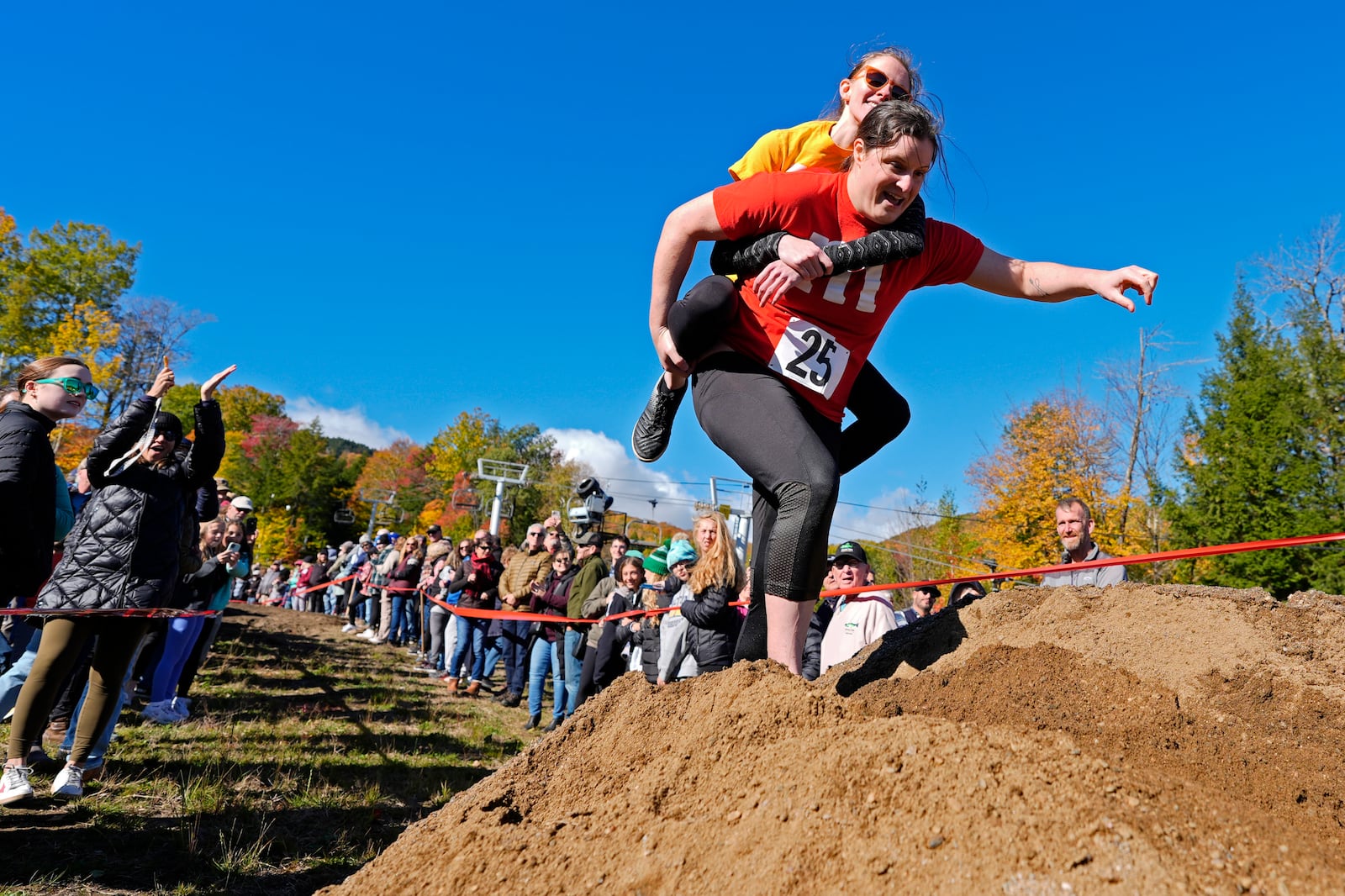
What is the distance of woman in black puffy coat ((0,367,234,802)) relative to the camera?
405cm

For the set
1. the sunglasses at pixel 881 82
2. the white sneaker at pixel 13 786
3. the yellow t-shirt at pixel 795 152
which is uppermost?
the sunglasses at pixel 881 82

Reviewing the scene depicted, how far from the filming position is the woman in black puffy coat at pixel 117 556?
13.3ft

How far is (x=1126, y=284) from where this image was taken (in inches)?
105

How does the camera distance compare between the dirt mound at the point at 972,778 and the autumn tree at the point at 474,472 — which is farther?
the autumn tree at the point at 474,472

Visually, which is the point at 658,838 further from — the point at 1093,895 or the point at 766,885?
the point at 1093,895

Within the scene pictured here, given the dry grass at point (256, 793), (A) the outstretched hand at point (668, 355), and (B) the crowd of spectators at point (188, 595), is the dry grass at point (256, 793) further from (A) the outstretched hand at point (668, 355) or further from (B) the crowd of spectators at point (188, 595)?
(A) the outstretched hand at point (668, 355)

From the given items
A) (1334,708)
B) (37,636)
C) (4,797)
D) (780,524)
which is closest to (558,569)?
(37,636)

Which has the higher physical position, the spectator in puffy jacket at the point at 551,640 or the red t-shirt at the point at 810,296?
the red t-shirt at the point at 810,296

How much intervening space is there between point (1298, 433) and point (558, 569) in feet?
76.7

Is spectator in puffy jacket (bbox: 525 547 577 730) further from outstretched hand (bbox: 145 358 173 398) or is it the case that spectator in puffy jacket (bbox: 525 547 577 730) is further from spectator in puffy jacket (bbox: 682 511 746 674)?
outstretched hand (bbox: 145 358 173 398)

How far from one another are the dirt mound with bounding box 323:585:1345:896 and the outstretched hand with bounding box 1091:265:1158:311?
101 cm

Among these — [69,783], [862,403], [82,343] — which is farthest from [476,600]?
[82,343]

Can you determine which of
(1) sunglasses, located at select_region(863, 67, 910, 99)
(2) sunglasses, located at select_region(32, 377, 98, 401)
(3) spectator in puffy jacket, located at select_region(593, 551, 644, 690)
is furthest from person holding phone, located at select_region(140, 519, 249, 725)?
(1) sunglasses, located at select_region(863, 67, 910, 99)

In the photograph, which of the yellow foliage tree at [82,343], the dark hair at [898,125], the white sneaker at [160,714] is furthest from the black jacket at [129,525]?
the yellow foliage tree at [82,343]
